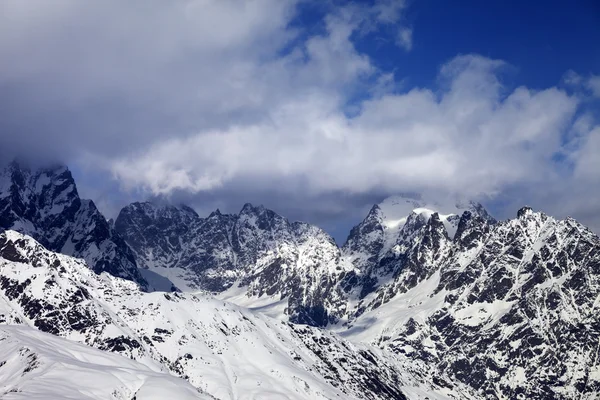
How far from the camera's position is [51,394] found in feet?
607

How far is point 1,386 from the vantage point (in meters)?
199

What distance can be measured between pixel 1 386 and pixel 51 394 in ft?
77.6

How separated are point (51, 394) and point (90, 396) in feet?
48.5

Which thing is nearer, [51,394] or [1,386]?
[51,394]

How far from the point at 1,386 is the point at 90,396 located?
25.7 meters

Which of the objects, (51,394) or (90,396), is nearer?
(51,394)

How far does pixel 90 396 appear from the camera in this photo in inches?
7776
